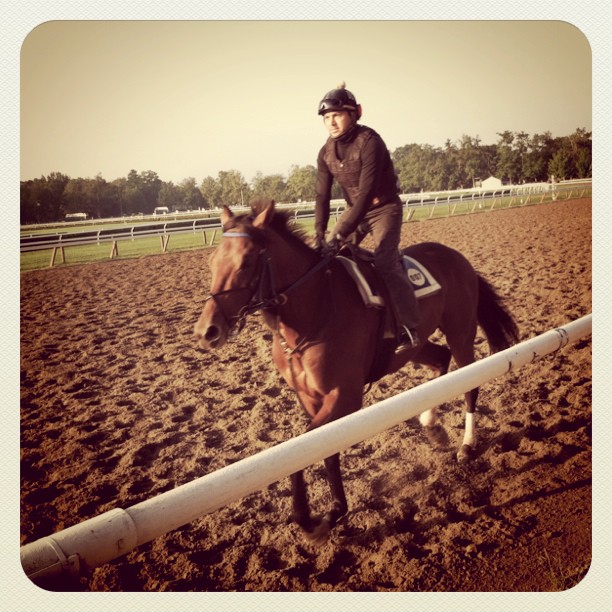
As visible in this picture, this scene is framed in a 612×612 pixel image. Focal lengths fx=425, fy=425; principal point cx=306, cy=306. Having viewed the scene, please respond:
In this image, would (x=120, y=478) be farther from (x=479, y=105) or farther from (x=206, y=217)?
(x=479, y=105)

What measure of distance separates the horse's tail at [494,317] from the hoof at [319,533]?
2308 millimetres

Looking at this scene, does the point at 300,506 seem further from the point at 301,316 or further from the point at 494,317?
the point at 494,317

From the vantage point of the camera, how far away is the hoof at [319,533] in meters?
2.30

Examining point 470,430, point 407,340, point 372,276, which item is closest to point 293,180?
point 372,276

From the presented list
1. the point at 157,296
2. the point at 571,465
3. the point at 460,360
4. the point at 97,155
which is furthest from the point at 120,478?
the point at 157,296

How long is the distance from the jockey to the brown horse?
0.60 ft

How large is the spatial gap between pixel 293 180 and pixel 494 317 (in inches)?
86.6

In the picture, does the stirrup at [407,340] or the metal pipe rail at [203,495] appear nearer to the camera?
the metal pipe rail at [203,495]

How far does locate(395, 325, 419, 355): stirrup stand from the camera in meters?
2.79

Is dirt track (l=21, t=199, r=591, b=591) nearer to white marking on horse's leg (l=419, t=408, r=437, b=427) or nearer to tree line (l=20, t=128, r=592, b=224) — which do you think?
white marking on horse's leg (l=419, t=408, r=437, b=427)

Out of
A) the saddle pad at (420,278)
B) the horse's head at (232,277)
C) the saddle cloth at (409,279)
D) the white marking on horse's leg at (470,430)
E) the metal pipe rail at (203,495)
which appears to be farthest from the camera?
the white marking on horse's leg at (470,430)

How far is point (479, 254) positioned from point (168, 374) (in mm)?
5808

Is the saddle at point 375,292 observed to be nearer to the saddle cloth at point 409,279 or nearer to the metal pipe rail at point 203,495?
the saddle cloth at point 409,279

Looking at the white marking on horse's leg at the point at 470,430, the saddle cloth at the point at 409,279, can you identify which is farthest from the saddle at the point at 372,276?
the white marking on horse's leg at the point at 470,430
